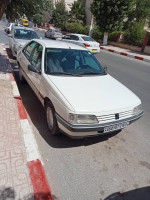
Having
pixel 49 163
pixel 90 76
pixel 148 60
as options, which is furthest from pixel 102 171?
pixel 148 60

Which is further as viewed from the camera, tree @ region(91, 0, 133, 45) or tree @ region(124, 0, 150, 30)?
tree @ region(124, 0, 150, 30)

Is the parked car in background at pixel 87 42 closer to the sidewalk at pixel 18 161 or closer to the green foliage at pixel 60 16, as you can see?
the sidewalk at pixel 18 161

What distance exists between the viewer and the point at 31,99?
4.68m

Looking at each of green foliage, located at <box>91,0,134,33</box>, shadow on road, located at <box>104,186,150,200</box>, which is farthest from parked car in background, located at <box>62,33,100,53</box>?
shadow on road, located at <box>104,186,150,200</box>

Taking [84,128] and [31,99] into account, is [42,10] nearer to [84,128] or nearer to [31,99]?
[31,99]

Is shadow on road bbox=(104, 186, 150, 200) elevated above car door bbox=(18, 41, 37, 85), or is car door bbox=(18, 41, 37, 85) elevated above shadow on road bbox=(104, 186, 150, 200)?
car door bbox=(18, 41, 37, 85)

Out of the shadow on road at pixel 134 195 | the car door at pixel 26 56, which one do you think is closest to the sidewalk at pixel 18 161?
Answer: the shadow on road at pixel 134 195

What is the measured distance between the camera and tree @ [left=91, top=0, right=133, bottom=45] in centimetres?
1814

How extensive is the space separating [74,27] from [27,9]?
26.5m

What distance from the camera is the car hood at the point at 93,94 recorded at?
8.82ft

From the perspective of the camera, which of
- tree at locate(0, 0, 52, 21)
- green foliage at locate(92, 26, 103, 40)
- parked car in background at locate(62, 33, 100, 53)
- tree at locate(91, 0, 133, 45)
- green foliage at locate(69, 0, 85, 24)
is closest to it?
tree at locate(0, 0, 52, 21)

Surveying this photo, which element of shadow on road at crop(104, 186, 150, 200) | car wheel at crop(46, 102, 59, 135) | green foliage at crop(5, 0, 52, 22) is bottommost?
shadow on road at crop(104, 186, 150, 200)

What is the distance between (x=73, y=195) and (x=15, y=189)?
742 millimetres

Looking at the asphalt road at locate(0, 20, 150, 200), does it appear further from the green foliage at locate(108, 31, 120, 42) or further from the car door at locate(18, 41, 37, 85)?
the green foliage at locate(108, 31, 120, 42)
